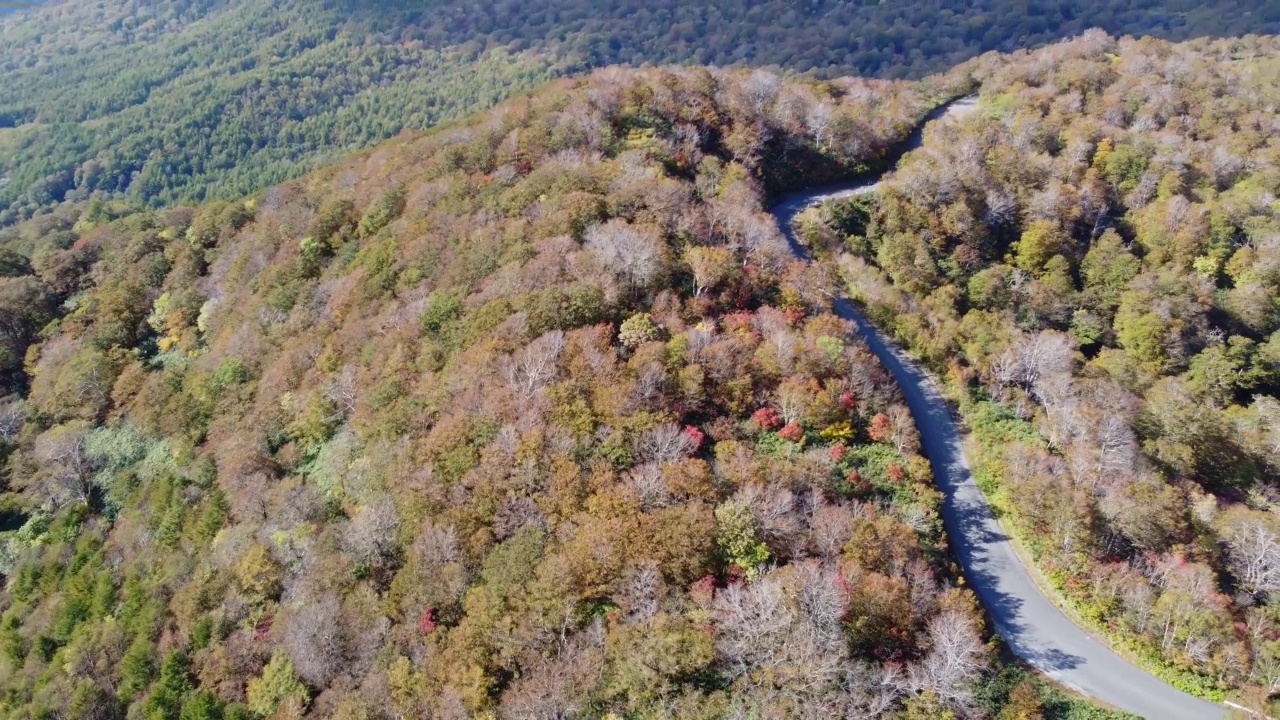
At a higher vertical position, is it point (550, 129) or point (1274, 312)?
point (550, 129)

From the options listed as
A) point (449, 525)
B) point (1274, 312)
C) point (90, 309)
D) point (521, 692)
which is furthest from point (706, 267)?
point (90, 309)

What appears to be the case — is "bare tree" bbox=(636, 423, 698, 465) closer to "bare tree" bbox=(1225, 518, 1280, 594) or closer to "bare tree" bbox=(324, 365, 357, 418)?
"bare tree" bbox=(324, 365, 357, 418)

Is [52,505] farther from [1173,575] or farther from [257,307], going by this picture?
[1173,575]

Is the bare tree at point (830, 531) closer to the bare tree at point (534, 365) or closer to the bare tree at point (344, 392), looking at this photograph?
the bare tree at point (534, 365)

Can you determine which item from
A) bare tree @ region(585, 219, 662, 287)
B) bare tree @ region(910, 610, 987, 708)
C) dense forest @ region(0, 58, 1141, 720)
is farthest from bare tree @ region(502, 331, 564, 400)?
bare tree @ region(910, 610, 987, 708)

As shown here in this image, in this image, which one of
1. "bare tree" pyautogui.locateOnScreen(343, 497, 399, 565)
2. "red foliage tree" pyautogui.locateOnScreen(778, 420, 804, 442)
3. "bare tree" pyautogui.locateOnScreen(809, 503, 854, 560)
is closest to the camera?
"bare tree" pyautogui.locateOnScreen(809, 503, 854, 560)

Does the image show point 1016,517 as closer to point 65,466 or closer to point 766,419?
point 766,419

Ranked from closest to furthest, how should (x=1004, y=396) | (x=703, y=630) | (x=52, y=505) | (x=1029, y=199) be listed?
(x=703, y=630) → (x=1004, y=396) → (x=52, y=505) → (x=1029, y=199)
